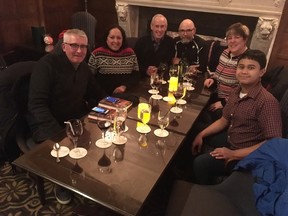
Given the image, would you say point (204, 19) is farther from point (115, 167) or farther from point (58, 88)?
point (115, 167)

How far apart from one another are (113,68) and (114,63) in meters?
0.05

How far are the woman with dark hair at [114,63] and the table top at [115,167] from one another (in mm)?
901

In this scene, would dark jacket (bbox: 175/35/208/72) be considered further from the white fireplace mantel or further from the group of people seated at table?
the white fireplace mantel

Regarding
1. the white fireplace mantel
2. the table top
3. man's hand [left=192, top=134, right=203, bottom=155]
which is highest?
the white fireplace mantel

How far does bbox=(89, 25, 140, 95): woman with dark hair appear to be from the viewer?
2.29 metres

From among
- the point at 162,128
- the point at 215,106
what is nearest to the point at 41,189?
the point at 162,128

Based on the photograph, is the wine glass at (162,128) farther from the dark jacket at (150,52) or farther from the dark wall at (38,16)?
the dark wall at (38,16)

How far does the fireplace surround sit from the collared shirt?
2441 mm

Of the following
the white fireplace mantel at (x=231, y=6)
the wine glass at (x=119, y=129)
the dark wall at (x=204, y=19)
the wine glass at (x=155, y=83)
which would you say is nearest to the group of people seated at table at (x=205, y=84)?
the wine glass at (x=155, y=83)

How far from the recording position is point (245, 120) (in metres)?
1.65

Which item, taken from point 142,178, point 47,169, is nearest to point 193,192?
point 142,178

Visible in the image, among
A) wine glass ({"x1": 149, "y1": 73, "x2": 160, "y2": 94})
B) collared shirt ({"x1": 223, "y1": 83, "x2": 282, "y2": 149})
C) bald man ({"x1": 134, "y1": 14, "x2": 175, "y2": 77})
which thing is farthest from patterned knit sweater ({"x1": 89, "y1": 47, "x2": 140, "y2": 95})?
collared shirt ({"x1": 223, "y1": 83, "x2": 282, "y2": 149})

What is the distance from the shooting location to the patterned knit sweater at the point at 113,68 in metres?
2.30

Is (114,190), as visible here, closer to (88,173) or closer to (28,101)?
(88,173)
